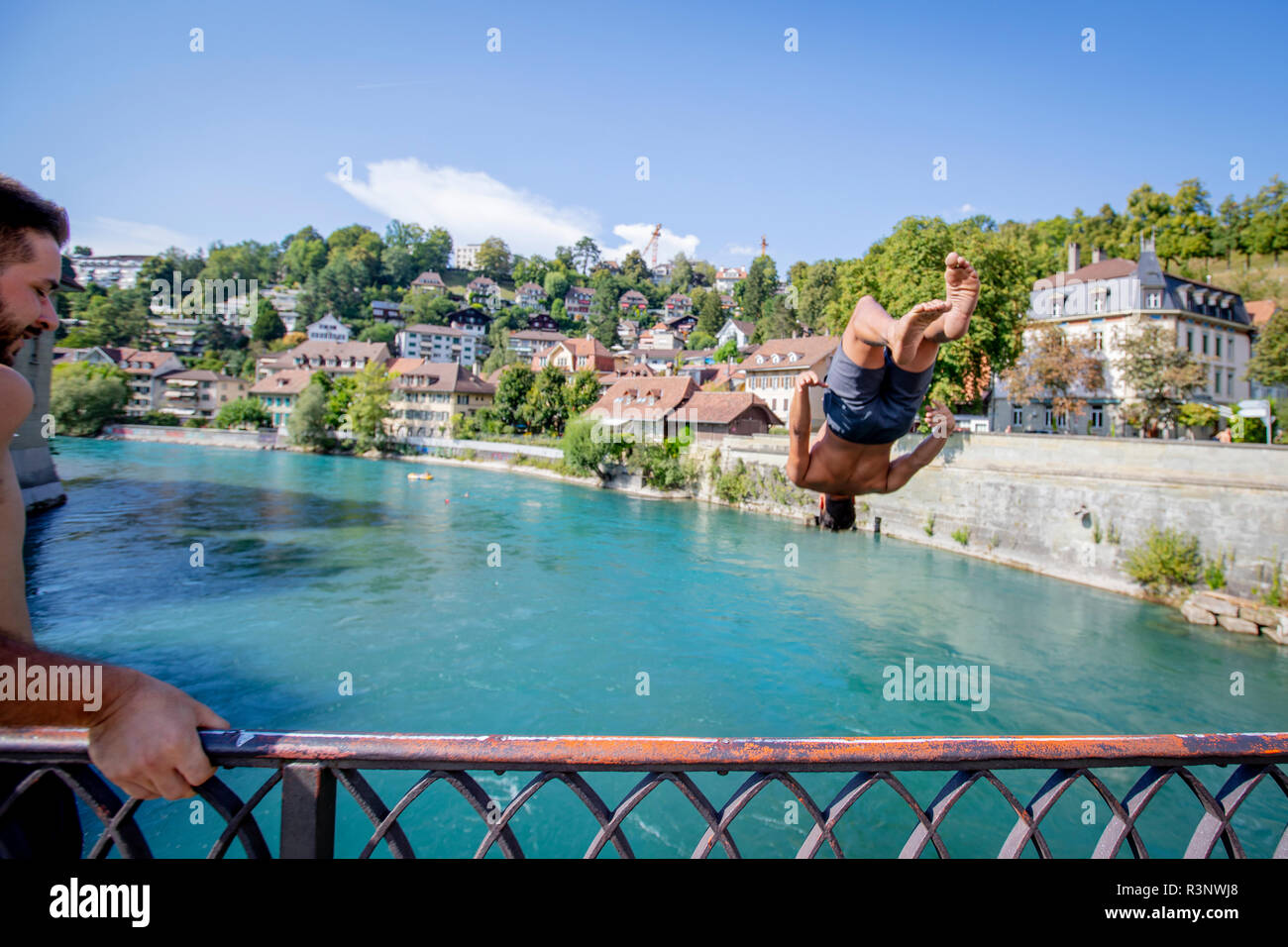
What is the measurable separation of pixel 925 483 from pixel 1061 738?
25.4m

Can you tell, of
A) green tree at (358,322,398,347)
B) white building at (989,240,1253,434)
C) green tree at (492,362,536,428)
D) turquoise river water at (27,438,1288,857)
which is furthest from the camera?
green tree at (358,322,398,347)

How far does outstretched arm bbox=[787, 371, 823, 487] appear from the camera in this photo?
174cm

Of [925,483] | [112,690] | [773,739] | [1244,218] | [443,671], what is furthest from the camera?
[1244,218]

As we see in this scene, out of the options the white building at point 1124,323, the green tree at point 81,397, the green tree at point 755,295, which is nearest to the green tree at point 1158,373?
the white building at point 1124,323

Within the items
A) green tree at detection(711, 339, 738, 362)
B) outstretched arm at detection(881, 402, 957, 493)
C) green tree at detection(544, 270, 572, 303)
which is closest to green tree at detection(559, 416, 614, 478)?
green tree at detection(711, 339, 738, 362)

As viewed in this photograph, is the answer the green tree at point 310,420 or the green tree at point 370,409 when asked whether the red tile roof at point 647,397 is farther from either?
the green tree at point 310,420

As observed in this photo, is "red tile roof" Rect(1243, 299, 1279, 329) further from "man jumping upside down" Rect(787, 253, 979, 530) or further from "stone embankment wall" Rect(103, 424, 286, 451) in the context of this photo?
"stone embankment wall" Rect(103, 424, 286, 451)

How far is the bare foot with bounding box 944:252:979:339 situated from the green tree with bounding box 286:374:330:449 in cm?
6099

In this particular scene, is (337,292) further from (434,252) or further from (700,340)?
(700,340)

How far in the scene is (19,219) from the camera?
1336 mm

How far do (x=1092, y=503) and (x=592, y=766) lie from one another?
22.5 m
